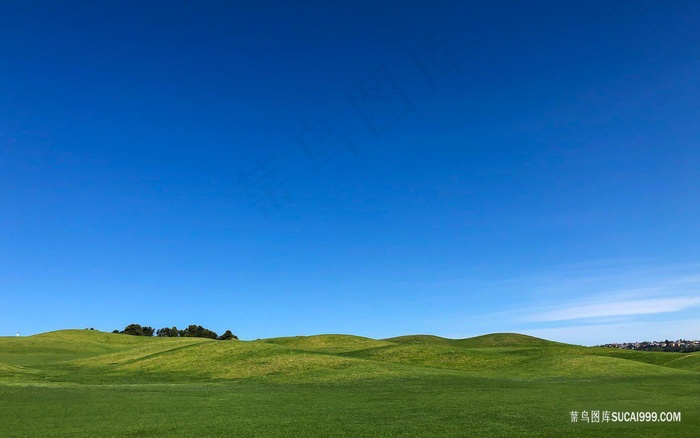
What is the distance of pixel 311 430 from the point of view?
17.9 meters

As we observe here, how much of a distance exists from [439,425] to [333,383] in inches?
784

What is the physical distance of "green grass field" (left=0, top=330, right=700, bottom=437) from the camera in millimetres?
18219

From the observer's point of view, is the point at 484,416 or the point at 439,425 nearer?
the point at 439,425

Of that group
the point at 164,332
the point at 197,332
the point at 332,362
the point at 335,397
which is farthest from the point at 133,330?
the point at 335,397

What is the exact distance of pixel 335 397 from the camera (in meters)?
27.8

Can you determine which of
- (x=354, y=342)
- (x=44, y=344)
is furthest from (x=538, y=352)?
(x=44, y=344)

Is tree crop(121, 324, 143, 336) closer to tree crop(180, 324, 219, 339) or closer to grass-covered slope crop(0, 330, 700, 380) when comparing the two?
tree crop(180, 324, 219, 339)

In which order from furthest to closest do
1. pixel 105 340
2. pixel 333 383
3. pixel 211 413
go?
pixel 105 340 < pixel 333 383 < pixel 211 413

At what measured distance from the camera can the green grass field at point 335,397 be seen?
18219 mm

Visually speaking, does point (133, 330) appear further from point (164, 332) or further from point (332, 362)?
point (332, 362)

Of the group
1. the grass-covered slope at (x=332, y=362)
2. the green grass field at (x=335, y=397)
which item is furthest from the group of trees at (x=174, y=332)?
the green grass field at (x=335, y=397)

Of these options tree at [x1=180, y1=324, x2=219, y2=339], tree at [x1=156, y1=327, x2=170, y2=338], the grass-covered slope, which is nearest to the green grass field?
the grass-covered slope

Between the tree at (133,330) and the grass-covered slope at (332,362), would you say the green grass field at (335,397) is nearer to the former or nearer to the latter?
the grass-covered slope at (332,362)

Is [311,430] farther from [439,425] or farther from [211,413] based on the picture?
[211,413]
